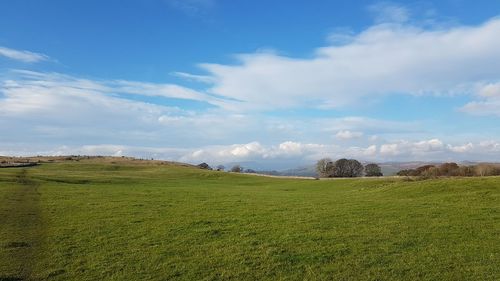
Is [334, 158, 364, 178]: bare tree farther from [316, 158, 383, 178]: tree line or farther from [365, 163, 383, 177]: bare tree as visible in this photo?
[365, 163, 383, 177]: bare tree

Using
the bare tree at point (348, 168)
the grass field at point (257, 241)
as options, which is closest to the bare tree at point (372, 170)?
the bare tree at point (348, 168)

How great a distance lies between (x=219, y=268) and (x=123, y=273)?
3.05m

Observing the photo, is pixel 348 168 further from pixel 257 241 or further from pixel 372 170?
pixel 257 241

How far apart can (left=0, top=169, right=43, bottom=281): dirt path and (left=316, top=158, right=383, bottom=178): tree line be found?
334ft

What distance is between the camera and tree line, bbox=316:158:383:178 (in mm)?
125519

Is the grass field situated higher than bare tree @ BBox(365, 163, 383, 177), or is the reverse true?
bare tree @ BBox(365, 163, 383, 177)

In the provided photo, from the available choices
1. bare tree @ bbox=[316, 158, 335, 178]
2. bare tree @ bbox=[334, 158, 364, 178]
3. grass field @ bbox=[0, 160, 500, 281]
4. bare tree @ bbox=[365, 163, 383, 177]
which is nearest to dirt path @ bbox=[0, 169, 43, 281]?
grass field @ bbox=[0, 160, 500, 281]

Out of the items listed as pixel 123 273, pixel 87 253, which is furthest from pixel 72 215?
pixel 123 273

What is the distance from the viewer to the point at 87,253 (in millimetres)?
16844

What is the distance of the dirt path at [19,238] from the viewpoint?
1455cm

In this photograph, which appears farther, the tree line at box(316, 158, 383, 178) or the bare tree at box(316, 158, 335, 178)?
the bare tree at box(316, 158, 335, 178)

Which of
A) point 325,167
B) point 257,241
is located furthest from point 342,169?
point 257,241

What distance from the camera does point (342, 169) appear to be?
126938 mm

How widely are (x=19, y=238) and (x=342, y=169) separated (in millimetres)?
113662
